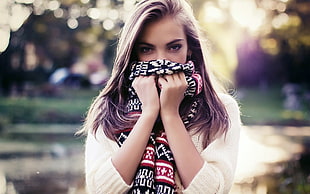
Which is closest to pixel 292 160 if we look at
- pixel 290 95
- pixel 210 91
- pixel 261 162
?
pixel 261 162

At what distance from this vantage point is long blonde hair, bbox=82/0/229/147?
223cm

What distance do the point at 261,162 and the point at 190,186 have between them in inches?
329

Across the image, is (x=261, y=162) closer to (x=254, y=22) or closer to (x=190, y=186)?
(x=190, y=186)

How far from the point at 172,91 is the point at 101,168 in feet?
1.22

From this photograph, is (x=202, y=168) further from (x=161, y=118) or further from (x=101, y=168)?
(x=101, y=168)

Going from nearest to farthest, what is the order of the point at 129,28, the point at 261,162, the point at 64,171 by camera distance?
the point at 129,28, the point at 64,171, the point at 261,162

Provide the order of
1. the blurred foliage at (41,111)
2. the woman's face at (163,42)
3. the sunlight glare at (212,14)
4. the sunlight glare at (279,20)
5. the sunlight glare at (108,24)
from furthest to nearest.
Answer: the sunlight glare at (279,20) < the sunlight glare at (108,24) < the sunlight glare at (212,14) < the blurred foliage at (41,111) < the woman's face at (163,42)

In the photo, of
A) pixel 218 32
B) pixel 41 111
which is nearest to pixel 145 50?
pixel 41 111

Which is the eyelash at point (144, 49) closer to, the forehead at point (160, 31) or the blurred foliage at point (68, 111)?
the forehead at point (160, 31)

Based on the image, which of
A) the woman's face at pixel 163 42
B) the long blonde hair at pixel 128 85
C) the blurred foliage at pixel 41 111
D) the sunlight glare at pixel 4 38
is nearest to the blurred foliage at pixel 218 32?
the sunlight glare at pixel 4 38

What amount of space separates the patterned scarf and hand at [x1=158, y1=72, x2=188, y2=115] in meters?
0.03

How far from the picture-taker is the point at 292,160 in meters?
10.4

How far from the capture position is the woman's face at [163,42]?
220 cm

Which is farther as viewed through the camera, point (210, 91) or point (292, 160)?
point (292, 160)
